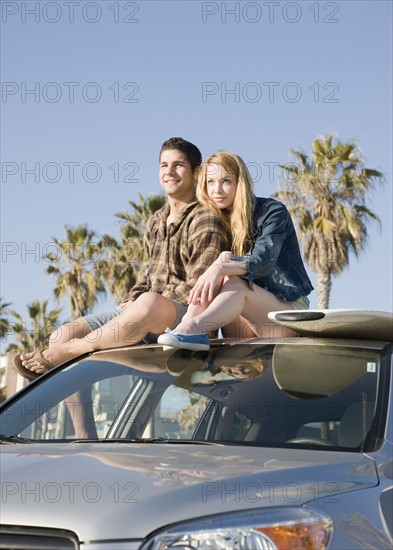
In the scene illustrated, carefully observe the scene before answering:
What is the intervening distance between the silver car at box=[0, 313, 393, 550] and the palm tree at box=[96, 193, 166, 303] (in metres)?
30.3

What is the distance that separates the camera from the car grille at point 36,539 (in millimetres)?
2545

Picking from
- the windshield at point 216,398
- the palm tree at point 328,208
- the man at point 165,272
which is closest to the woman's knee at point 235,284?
the man at point 165,272

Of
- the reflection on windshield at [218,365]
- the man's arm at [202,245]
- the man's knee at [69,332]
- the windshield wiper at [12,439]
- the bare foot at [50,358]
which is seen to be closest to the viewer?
the windshield wiper at [12,439]

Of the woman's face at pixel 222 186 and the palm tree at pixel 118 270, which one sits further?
the palm tree at pixel 118 270

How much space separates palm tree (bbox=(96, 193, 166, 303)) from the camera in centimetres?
3500

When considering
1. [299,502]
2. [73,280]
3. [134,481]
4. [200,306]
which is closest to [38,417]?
[200,306]

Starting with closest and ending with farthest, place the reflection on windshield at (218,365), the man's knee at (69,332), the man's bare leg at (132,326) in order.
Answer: the reflection on windshield at (218,365), the man's bare leg at (132,326), the man's knee at (69,332)

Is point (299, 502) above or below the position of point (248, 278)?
below

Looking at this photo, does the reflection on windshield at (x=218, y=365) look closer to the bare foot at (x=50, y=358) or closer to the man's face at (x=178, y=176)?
the bare foot at (x=50, y=358)

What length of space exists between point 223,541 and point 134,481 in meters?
0.37

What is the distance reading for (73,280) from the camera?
3772cm

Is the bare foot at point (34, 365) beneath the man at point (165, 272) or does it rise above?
beneath

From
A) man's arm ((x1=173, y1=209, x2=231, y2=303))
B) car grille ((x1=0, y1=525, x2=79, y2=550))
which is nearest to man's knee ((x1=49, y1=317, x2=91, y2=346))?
man's arm ((x1=173, y1=209, x2=231, y2=303))

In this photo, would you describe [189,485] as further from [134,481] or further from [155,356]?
[155,356]
